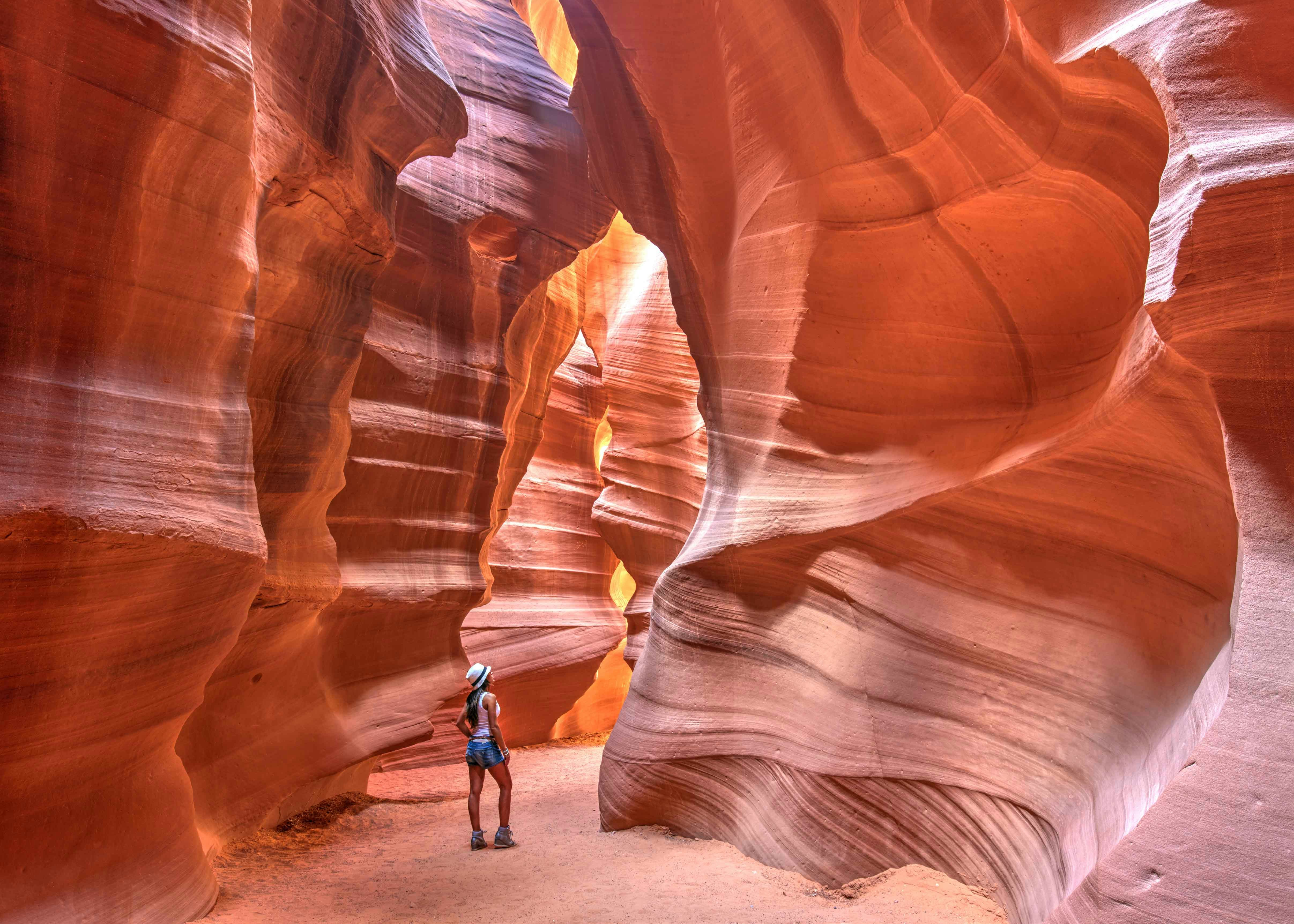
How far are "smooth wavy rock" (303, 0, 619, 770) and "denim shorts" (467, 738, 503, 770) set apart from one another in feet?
4.54

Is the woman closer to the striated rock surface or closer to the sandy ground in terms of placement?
the sandy ground

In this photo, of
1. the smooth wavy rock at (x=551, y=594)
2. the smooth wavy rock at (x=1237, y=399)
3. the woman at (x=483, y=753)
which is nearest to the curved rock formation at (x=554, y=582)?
the smooth wavy rock at (x=551, y=594)

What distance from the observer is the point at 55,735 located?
3.29 meters

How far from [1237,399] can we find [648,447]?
33.8ft

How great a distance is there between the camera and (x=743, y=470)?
6004 mm

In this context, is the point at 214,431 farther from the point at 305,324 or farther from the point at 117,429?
the point at 305,324

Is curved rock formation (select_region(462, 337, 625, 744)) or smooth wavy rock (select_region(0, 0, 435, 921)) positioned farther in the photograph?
curved rock formation (select_region(462, 337, 625, 744))

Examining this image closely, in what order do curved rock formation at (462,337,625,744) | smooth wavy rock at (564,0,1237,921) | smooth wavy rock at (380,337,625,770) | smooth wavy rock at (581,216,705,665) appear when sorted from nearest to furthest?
smooth wavy rock at (564,0,1237,921) < smooth wavy rock at (380,337,625,770) < curved rock formation at (462,337,625,744) < smooth wavy rock at (581,216,705,665)

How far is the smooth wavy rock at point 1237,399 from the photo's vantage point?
2533mm

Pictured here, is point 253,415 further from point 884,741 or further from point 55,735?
point 884,741

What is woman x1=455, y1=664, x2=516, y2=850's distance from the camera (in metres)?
5.88

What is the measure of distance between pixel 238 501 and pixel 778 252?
3573 millimetres

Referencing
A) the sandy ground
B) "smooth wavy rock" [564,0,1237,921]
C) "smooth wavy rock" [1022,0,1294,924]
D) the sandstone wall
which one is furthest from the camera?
the sandy ground

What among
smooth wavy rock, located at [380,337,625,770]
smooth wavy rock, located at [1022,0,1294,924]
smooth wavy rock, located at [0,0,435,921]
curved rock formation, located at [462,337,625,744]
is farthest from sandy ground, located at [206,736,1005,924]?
curved rock formation, located at [462,337,625,744]
